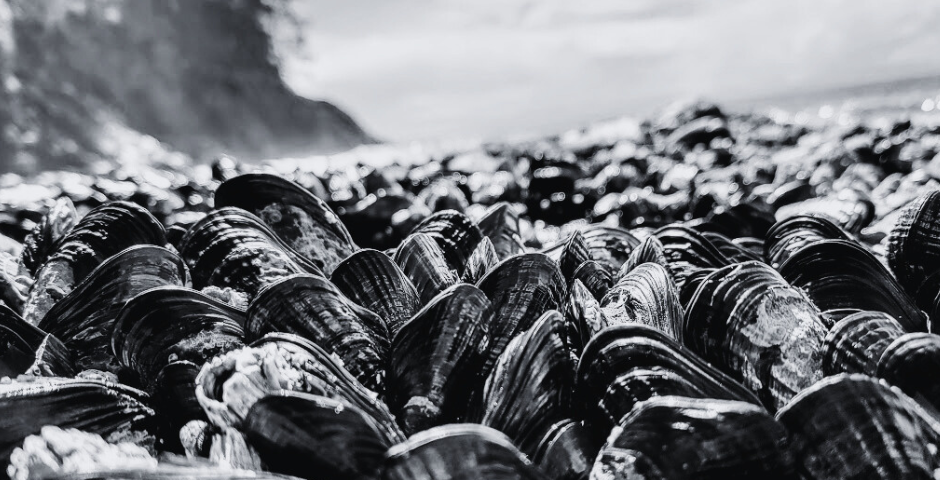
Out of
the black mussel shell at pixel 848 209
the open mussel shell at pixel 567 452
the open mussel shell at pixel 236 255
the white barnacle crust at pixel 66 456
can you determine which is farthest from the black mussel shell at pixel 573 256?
the black mussel shell at pixel 848 209

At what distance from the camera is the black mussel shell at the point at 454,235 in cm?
315

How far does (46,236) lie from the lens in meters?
3.51

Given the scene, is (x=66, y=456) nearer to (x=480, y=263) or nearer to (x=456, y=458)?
(x=456, y=458)

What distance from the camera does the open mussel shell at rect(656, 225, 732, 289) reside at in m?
2.95

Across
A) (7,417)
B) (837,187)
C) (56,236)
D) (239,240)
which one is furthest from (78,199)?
(837,187)

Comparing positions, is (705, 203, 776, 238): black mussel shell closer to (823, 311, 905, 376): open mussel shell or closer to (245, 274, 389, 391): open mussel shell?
(823, 311, 905, 376): open mussel shell

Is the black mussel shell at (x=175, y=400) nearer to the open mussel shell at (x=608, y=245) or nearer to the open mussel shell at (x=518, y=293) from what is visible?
the open mussel shell at (x=518, y=293)

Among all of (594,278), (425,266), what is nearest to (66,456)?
(425,266)

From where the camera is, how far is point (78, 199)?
6828 millimetres

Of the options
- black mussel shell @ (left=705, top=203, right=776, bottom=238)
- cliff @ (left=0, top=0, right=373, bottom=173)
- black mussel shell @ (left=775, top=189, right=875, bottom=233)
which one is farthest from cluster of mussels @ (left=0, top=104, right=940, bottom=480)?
cliff @ (left=0, top=0, right=373, bottom=173)

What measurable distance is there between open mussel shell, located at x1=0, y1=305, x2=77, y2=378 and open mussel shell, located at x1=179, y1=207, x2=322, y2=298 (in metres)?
0.66

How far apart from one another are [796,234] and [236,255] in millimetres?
2470

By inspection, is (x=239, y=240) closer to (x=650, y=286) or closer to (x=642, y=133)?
(x=650, y=286)

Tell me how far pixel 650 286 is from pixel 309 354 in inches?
45.7
